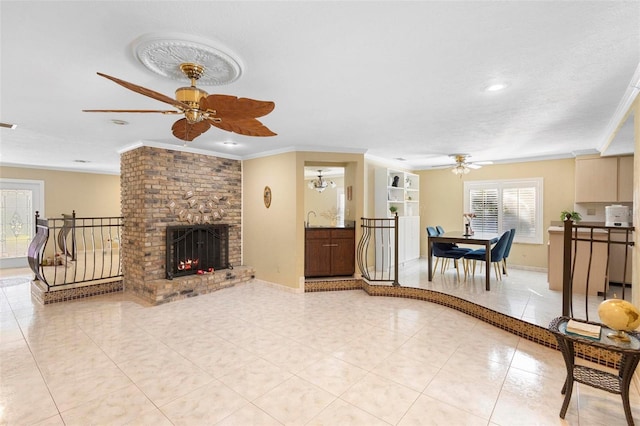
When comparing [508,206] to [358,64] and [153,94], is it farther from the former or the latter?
[153,94]

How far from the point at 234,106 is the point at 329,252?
13.5 ft

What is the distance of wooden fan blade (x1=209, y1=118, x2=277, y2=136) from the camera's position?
227 cm

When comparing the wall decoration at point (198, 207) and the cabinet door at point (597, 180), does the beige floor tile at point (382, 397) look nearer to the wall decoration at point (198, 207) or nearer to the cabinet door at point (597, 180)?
the wall decoration at point (198, 207)

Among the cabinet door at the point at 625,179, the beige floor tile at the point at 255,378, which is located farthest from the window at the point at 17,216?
the cabinet door at the point at 625,179

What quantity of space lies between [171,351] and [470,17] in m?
3.82

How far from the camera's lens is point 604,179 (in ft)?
17.7

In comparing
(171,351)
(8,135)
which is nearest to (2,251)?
(8,135)

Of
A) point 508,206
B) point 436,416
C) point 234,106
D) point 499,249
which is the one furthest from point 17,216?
point 508,206

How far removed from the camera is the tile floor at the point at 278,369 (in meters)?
2.23

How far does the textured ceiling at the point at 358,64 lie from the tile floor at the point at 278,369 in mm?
2575

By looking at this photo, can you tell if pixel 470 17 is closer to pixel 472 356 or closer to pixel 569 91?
pixel 569 91

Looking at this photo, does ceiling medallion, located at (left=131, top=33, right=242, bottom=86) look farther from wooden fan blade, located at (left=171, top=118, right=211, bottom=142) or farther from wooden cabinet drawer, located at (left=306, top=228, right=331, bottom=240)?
wooden cabinet drawer, located at (left=306, top=228, right=331, bottom=240)

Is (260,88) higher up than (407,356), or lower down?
higher up

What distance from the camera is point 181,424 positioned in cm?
211
